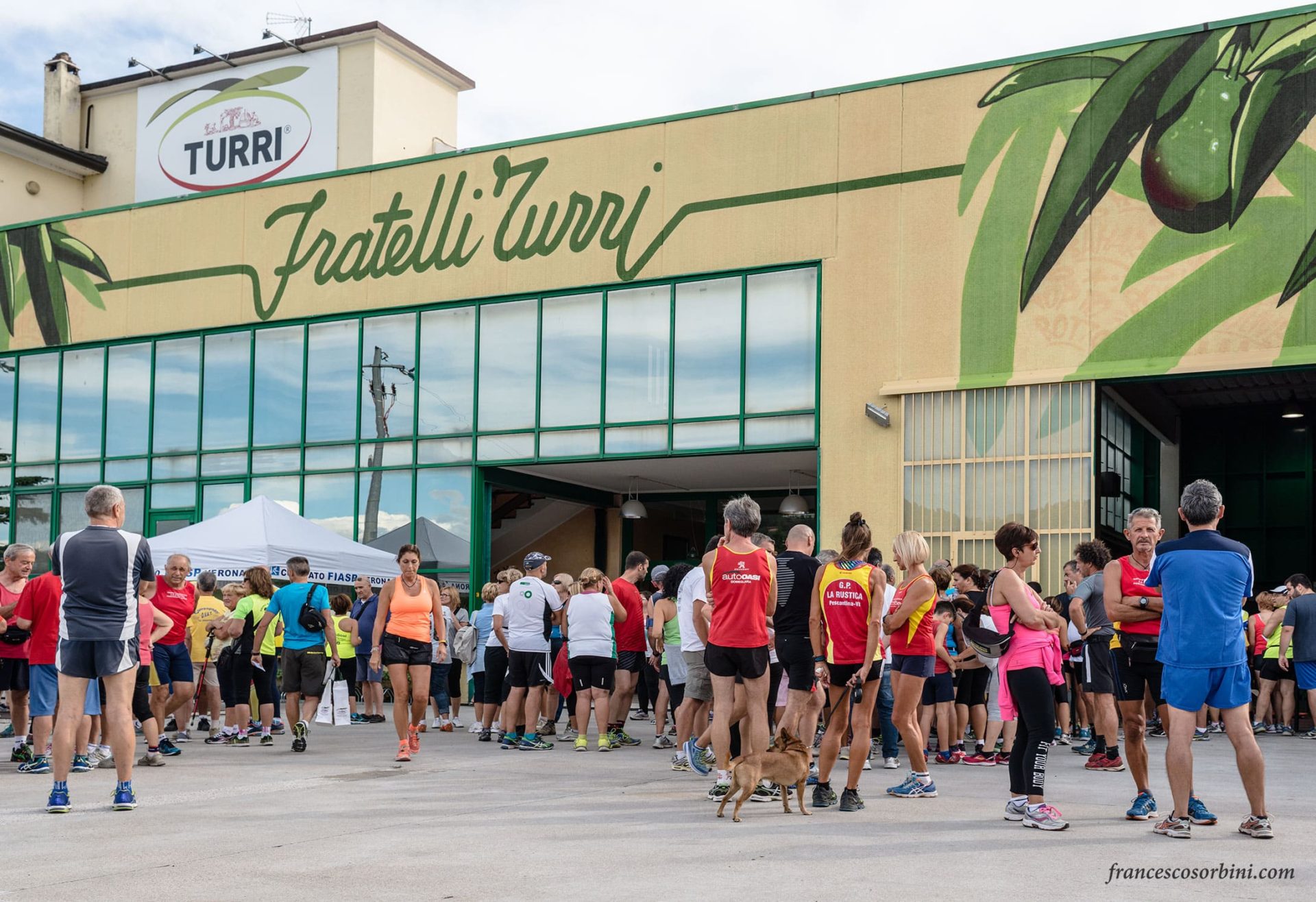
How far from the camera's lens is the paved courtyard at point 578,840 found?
18.6 feet

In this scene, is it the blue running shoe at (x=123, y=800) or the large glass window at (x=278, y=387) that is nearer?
the blue running shoe at (x=123, y=800)

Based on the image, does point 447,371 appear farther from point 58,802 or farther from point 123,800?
point 58,802

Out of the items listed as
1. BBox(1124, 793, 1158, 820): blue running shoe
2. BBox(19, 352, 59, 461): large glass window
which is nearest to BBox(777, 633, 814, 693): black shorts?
BBox(1124, 793, 1158, 820): blue running shoe

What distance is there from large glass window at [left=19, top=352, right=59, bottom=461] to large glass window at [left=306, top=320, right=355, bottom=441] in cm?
556

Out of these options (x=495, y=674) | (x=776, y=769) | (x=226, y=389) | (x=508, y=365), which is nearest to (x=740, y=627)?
(x=776, y=769)

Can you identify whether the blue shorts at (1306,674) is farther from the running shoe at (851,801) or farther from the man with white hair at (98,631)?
the man with white hair at (98,631)

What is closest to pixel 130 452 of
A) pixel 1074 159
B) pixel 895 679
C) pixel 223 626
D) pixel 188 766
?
pixel 223 626

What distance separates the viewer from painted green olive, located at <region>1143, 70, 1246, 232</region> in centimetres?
1623

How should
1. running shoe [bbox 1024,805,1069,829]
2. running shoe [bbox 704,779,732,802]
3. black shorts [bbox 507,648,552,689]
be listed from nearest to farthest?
1. running shoe [bbox 1024,805,1069,829]
2. running shoe [bbox 704,779,732,802]
3. black shorts [bbox 507,648,552,689]

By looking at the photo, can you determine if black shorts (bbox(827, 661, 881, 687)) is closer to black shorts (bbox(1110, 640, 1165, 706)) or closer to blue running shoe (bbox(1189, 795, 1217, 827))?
black shorts (bbox(1110, 640, 1165, 706))

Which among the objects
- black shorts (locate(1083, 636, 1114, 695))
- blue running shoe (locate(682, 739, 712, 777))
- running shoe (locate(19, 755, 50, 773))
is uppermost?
black shorts (locate(1083, 636, 1114, 695))

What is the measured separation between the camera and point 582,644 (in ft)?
40.3

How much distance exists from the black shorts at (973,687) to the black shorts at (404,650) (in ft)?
14.5

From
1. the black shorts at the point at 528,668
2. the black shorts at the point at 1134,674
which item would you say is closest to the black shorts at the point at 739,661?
the black shorts at the point at 1134,674
